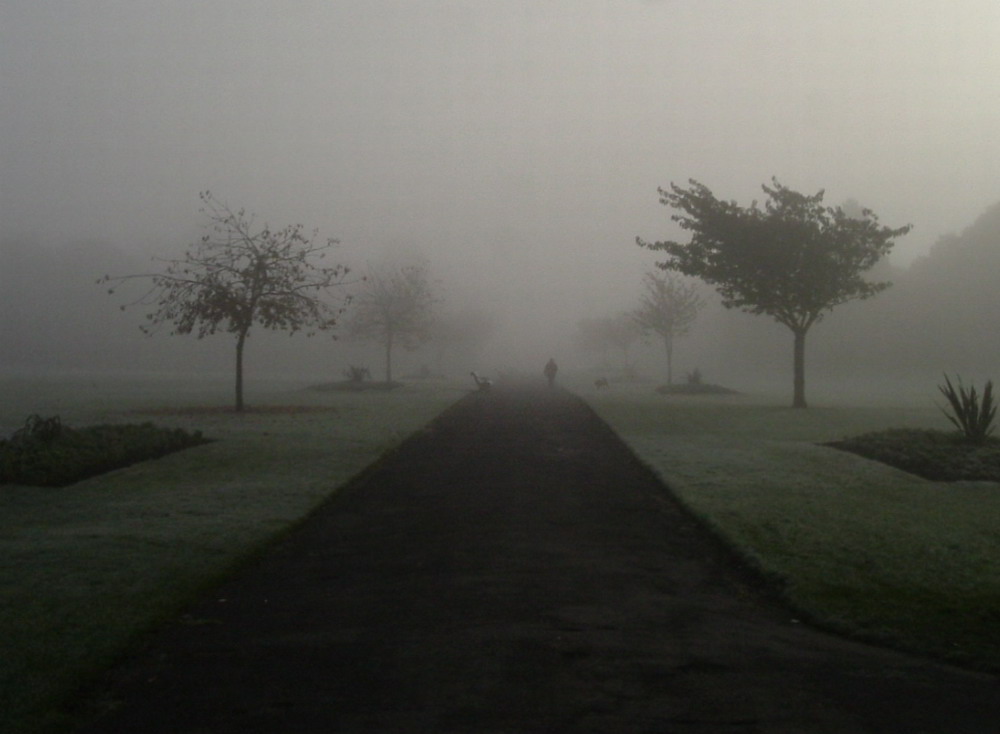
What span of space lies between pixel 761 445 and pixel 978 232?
78645mm

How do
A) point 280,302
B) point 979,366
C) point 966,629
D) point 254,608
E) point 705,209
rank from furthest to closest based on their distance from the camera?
1. point 979,366
2. point 705,209
3. point 280,302
4. point 254,608
5. point 966,629

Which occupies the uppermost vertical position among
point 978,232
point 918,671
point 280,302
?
point 978,232

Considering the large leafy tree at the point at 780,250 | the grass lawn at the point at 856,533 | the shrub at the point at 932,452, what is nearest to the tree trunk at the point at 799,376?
the large leafy tree at the point at 780,250

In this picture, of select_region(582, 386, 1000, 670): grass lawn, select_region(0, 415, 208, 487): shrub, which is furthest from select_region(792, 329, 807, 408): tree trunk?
select_region(0, 415, 208, 487): shrub

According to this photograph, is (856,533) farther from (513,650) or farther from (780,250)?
(780,250)

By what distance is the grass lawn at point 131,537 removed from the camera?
261 inches

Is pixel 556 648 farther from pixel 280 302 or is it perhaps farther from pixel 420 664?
pixel 280 302

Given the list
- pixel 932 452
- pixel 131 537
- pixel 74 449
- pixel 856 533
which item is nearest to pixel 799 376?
pixel 932 452

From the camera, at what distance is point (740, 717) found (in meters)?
5.45

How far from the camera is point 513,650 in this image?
21.8 ft

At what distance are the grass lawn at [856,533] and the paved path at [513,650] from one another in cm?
45

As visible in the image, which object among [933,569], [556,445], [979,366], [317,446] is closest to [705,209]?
[556,445]

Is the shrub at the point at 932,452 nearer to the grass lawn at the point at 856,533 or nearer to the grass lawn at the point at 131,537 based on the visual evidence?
the grass lawn at the point at 856,533

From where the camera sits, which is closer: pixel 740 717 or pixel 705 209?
pixel 740 717
